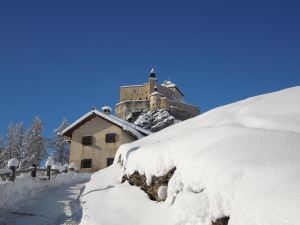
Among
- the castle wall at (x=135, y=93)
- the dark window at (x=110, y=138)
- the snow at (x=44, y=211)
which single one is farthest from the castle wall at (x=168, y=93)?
the snow at (x=44, y=211)

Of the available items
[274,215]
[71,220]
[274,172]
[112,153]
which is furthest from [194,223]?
[112,153]

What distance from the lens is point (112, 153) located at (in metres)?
33.1

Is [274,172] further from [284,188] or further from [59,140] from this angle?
[59,140]

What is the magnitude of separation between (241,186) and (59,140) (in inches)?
2173

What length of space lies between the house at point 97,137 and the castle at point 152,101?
2355 inches

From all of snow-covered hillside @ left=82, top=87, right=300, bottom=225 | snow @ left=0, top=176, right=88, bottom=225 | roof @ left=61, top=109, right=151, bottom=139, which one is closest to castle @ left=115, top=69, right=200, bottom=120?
roof @ left=61, top=109, right=151, bottom=139

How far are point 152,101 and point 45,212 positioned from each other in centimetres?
8590

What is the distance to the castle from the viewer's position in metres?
95.6

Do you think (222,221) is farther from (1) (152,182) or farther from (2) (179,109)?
(2) (179,109)

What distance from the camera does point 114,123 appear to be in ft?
110

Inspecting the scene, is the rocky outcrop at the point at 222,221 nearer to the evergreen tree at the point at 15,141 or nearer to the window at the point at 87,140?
the window at the point at 87,140

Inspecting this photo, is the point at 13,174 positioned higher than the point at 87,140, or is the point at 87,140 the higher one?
the point at 87,140

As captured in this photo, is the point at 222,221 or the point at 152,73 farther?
the point at 152,73

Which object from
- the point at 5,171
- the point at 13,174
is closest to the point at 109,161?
the point at 13,174
